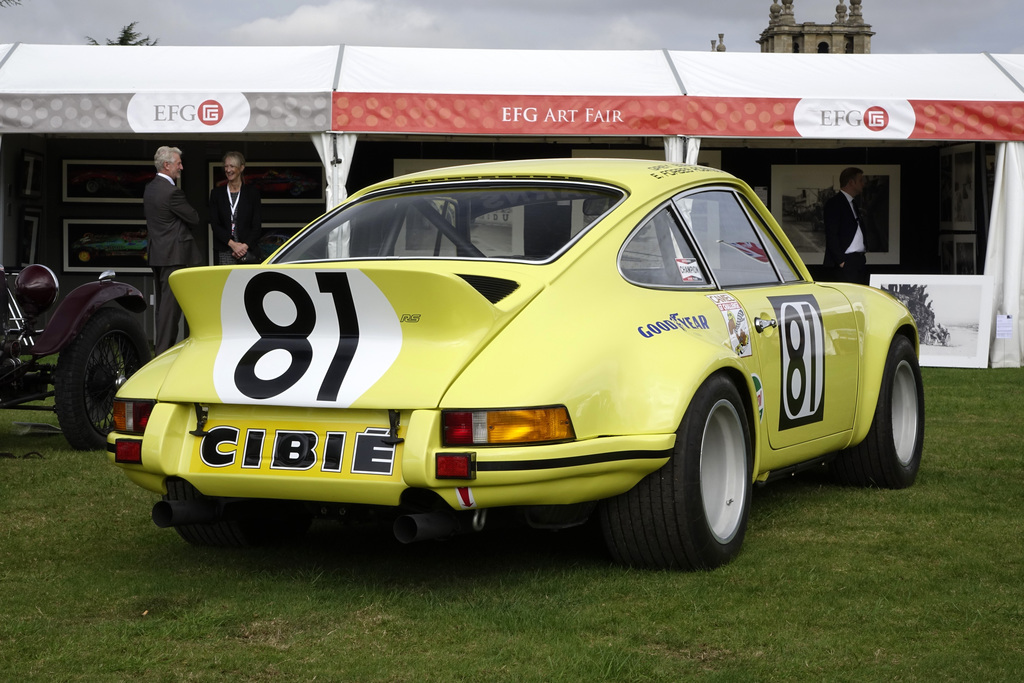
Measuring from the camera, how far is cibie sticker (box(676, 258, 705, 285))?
4.23 m

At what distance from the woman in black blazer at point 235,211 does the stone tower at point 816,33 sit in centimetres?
10425

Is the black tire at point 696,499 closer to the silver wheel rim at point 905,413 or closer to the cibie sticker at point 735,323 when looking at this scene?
the cibie sticker at point 735,323

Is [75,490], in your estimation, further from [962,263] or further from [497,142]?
[962,263]

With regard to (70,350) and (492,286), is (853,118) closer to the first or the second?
(70,350)

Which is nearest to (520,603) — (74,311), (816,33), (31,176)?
(74,311)

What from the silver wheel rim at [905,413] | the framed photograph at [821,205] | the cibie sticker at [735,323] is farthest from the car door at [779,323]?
the framed photograph at [821,205]

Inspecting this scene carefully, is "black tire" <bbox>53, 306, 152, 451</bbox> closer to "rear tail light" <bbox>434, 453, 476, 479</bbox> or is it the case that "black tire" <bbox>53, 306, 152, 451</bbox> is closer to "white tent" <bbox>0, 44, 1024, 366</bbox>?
"rear tail light" <bbox>434, 453, 476, 479</bbox>

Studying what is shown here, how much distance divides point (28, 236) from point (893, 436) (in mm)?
12280

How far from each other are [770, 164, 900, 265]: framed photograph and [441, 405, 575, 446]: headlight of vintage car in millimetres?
13152

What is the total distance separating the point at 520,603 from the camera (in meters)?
3.54

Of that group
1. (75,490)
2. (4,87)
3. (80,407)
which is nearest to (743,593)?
(75,490)

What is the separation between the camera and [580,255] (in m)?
3.80

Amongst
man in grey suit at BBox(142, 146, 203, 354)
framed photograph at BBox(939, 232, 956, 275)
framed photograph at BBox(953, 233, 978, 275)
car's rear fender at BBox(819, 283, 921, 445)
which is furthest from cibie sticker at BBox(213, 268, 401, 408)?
framed photograph at BBox(939, 232, 956, 275)

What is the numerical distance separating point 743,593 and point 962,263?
12767mm
